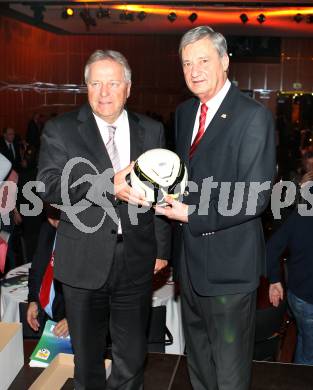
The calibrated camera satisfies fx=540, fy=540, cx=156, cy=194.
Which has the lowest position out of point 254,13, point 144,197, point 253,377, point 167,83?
point 253,377

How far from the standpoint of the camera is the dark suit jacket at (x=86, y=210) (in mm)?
2135

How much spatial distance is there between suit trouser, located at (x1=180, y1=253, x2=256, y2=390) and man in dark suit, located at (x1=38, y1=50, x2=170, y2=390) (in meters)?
0.22

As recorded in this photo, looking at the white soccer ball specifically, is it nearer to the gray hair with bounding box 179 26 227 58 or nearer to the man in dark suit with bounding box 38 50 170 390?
the man in dark suit with bounding box 38 50 170 390

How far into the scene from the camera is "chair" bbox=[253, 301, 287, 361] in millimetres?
2988

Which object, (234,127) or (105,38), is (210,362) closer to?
(234,127)

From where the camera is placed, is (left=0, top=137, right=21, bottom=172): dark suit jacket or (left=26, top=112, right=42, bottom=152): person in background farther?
(left=26, top=112, right=42, bottom=152): person in background

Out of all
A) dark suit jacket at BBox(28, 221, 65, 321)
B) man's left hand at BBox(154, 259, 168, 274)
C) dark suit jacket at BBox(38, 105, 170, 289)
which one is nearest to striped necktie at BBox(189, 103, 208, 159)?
dark suit jacket at BBox(38, 105, 170, 289)

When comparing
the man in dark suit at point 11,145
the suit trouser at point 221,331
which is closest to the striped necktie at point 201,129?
the suit trouser at point 221,331

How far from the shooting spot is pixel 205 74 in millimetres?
1973

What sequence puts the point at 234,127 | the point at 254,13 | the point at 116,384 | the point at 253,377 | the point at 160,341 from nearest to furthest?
1. the point at 234,127
2. the point at 116,384
3. the point at 253,377
4. the point at 160,341
5. the point at 254,13

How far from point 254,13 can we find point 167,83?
438 cm

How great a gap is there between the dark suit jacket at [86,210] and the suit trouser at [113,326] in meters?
0.05

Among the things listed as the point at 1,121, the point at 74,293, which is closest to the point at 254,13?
the point at 1,121

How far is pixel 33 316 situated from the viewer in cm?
314
